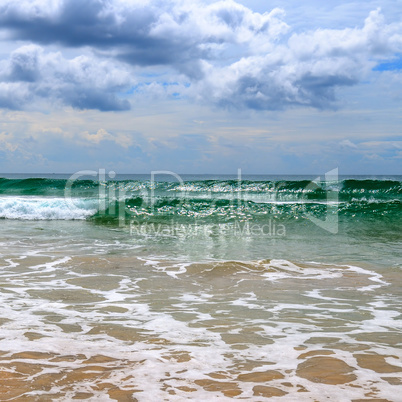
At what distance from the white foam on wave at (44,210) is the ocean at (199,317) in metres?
6.51

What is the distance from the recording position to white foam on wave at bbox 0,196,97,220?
20.6 meters

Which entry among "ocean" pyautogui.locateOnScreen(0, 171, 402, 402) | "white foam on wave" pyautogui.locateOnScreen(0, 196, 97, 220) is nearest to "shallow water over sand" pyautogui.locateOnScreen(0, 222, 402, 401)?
"ocean" pyautogui.locateOnScreen(0, 171, 402, 402)

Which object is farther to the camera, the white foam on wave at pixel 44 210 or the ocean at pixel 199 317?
the white foam on wave at pixel 44 210

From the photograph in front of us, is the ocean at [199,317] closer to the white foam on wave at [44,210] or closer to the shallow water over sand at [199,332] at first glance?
the shallow water over sand at [199,332]

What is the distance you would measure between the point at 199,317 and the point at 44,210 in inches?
681

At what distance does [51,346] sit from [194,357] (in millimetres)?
1315

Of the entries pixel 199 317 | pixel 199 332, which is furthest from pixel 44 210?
pixel 199 332

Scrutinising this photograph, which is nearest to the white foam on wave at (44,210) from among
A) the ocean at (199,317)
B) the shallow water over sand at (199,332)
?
the ocean at (199,317)

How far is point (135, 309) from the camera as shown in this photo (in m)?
5.61

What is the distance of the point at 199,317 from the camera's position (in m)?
5.27

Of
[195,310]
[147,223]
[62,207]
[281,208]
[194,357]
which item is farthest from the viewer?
[62,207]

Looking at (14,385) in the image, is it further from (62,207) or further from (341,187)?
Result: (341,187)

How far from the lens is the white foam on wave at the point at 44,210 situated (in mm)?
20609

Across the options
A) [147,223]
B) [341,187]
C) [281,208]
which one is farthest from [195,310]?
→ [341,187]
